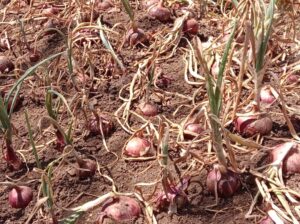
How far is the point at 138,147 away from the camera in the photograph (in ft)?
5.16

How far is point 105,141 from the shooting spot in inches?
65.3

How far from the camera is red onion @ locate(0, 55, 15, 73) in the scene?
2035 millimetres

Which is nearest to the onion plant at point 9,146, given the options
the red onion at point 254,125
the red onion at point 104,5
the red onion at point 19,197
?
the red onion at point 19,197

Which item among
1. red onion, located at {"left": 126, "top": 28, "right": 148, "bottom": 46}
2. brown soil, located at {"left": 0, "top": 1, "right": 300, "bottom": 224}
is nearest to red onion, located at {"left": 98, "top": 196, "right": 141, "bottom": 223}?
brown soil, located at {"left": 0, "top": 1, "right": 300, "bottom": 224}

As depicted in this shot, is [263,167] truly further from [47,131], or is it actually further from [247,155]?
[47,131]

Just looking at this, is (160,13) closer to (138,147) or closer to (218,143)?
(138,147)

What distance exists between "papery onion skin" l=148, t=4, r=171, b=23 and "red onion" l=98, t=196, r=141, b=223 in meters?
0.96

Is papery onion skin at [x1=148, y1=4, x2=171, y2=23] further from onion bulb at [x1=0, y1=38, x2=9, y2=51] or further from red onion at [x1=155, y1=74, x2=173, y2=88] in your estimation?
onion bulb at [x1=0, y1=38, x2=9, y2=51]

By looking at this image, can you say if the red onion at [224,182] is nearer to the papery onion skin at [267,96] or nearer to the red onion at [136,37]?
the papery onion skin at [267,96]

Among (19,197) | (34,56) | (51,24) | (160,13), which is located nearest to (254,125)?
(19,197)

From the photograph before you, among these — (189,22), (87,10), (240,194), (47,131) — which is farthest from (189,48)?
(240,194)

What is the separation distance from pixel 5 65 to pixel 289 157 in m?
1.08

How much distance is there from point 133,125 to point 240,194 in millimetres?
435

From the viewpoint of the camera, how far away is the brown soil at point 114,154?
4.58 feet
